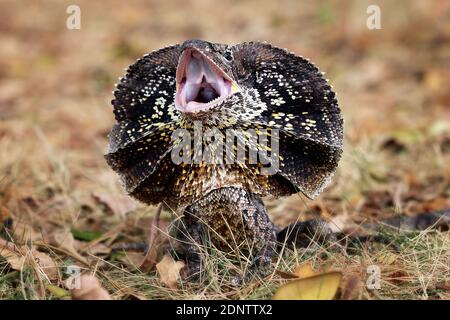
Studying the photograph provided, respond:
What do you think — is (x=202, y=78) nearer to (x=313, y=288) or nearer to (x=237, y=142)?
(x=237, y=142)

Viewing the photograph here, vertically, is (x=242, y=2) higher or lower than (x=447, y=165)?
higher

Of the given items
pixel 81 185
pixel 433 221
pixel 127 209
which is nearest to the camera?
pixel 433 221

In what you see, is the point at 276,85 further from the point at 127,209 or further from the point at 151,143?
the point at 127,209

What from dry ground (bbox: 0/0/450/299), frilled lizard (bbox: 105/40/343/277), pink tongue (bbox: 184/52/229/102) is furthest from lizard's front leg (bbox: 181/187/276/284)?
pink tongue (bbox: 184/52/229/102)

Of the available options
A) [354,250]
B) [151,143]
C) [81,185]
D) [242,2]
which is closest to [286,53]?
[151,143]

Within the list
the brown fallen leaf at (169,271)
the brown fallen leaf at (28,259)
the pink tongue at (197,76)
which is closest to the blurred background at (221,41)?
the brown fallen leaf at (28,259)
